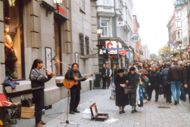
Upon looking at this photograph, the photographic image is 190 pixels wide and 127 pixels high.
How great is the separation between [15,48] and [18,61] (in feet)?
1.40

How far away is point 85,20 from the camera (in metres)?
27.5

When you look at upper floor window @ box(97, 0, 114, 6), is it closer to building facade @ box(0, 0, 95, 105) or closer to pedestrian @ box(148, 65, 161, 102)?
building facade @ box(0, 0, 95, 105)

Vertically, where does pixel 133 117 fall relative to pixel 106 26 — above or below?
below

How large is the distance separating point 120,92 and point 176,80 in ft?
11.6

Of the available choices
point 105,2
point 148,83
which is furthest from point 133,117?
point 105,2

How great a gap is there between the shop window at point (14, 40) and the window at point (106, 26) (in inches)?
1573

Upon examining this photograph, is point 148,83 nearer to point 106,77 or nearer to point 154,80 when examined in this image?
point 154,80

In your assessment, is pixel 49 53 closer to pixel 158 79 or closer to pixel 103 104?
pixel 103 104

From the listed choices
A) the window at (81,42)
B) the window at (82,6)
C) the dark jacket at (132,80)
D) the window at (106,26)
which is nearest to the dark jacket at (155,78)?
the dark jacket at (132,80)

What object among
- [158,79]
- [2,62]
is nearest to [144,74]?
[158,79]

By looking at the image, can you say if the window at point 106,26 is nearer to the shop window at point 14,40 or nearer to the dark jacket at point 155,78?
the dark jacket at point 155,78

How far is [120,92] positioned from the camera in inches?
586

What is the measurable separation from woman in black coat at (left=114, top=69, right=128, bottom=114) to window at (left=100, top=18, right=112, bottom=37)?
130 ft

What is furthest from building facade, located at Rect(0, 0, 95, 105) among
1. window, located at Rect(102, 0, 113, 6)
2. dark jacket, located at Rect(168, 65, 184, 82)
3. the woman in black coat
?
window, located at Rect(102, 0, 113, 6)
